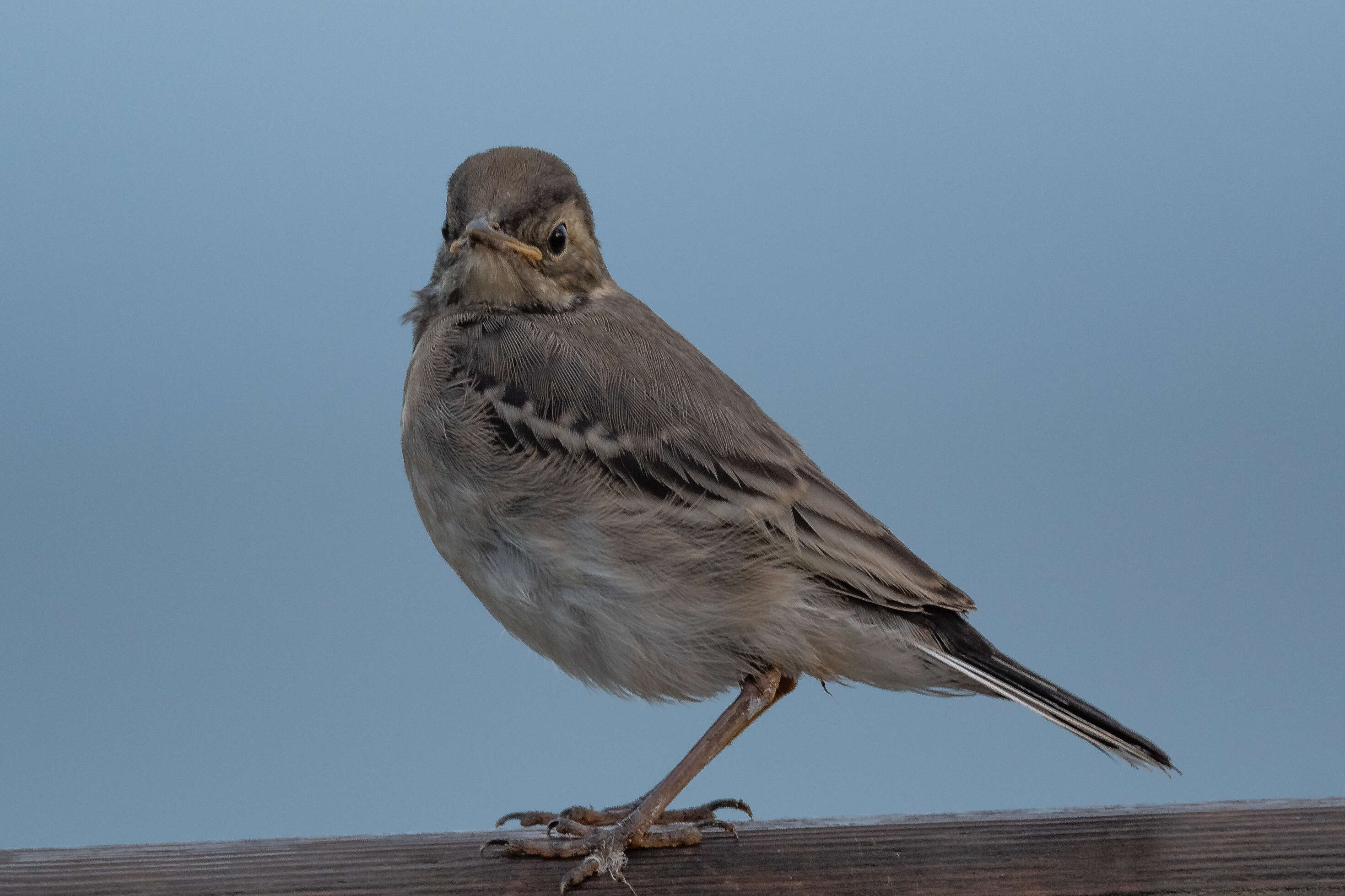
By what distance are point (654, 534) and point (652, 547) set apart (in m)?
0.03

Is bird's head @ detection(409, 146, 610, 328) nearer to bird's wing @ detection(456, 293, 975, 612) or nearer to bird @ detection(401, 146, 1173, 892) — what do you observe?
bird @ detection(401, 146, 1173, 892)

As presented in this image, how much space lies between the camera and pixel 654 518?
9.17 feet

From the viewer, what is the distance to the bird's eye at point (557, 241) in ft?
10.8

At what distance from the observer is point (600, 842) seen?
2.63 m

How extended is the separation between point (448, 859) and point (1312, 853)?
169cm

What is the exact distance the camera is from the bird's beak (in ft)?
10.0

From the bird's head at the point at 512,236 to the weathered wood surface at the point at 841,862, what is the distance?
4.39ft

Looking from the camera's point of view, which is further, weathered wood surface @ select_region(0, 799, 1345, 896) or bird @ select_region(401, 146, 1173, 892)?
bird @ select_region(401, 146, 1173, 892)

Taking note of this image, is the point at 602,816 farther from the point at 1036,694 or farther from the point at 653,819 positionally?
the point at 1036,694

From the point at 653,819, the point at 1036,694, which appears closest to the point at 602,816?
the point at 653,819

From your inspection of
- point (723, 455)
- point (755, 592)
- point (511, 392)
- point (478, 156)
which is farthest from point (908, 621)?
point (478, 156)

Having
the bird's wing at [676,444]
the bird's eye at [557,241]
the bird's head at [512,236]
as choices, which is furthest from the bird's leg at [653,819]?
the bird's eye at [557,241]

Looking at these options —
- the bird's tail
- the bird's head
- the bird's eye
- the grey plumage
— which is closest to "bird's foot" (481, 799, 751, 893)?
the grey plumage

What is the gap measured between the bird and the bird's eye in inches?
5.6
